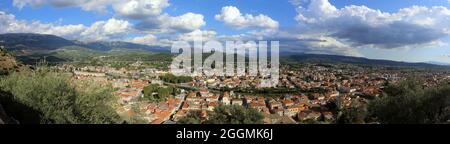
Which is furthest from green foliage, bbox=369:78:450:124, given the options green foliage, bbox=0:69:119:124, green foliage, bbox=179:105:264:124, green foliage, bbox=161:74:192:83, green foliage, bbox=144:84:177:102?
green foliage, bbox=161:74:192:83

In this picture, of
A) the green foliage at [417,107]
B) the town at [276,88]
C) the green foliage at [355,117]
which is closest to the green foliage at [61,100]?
the green foliage at [355,117]

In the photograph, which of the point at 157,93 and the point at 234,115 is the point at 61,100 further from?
the point at 157,93

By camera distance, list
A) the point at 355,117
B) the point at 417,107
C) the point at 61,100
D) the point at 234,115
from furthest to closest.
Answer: the point at 355,117 → the point at 234,115 → the point at 417,107 → the point at 61,100

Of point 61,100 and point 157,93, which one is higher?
point 61,100

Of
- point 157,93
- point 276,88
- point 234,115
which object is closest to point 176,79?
point 157,93

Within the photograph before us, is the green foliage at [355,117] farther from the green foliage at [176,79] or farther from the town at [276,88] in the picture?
the green foliage at [176,79]

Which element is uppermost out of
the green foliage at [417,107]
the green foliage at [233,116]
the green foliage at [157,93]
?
the green foliage at [417,107]

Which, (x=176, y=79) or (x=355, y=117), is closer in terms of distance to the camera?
(x=355, y=117)
